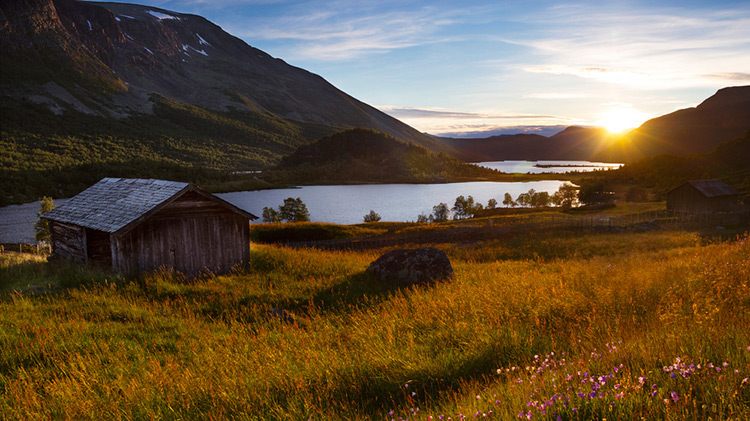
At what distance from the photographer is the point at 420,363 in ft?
15.8

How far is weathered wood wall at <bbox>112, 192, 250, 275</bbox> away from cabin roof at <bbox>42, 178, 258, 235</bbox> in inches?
20.6

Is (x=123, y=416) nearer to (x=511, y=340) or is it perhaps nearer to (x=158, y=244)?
(x=511, y=340)

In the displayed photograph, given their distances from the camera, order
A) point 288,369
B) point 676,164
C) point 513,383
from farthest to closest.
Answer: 1. point 676,164
2. point 288,369
3. point 513,383

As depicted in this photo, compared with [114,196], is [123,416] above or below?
below

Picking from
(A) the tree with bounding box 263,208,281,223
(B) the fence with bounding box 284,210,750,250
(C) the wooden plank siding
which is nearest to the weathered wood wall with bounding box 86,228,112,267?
(B) the fence with bounding box 284,210,750,250

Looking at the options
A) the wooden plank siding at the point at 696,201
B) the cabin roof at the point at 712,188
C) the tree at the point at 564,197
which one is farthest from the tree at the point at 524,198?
the cabin roof at the point at 712,188

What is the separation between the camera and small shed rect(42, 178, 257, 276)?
1645 centimetres

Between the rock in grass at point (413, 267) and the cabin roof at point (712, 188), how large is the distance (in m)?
63.7

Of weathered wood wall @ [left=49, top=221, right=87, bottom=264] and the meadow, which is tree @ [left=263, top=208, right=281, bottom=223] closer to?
weathered wood wall @ [left=49, top=221, right=87, bottom=264]

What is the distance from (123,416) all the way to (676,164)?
18079 centimetres

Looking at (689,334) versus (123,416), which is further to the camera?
(123,416)

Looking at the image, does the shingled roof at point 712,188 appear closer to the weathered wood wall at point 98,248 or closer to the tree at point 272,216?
the weathered wood wall at point 98,248

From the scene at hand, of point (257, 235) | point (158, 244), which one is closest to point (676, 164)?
point (257, 235)

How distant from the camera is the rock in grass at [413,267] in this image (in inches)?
555
